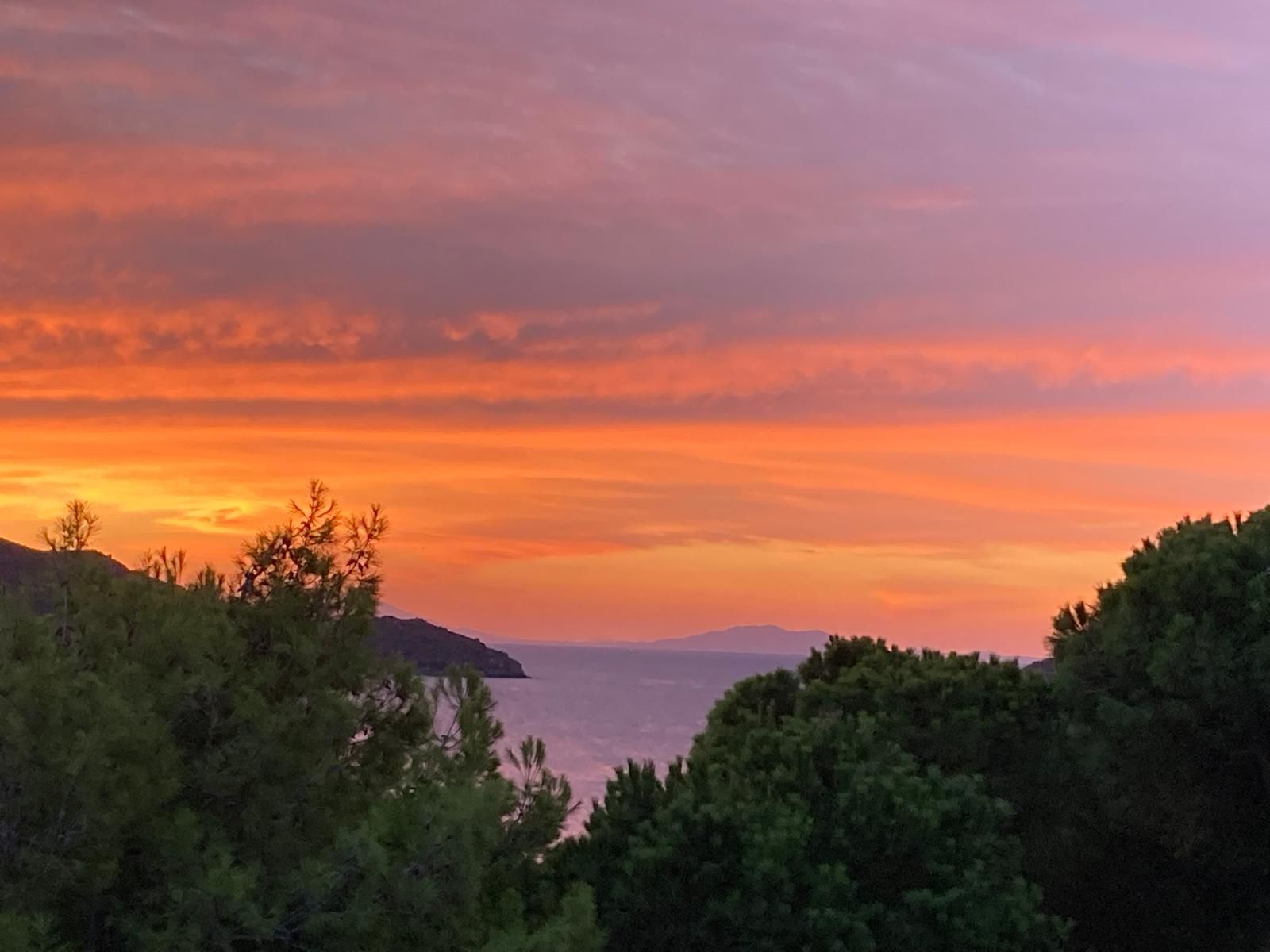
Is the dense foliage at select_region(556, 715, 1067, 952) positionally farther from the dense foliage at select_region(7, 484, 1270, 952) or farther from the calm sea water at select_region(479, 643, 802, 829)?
the calm sea water at select_region(479, 643, 802, 829)

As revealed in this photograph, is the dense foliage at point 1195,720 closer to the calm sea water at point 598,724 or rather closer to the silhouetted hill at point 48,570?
the silhouetted hill at point 48,570

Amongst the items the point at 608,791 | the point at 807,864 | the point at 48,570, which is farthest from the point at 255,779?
the point at 807,864

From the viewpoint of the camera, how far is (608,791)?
15219 millimetres

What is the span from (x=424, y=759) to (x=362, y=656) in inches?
39.8

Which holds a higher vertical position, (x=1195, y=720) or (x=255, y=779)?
(x=1195, y=720)

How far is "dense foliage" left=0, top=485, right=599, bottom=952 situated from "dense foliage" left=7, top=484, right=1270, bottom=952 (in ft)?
0.08

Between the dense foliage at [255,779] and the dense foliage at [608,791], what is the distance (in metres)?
0.02

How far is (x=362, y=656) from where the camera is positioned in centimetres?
1147

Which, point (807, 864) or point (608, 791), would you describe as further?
point (608, 791)

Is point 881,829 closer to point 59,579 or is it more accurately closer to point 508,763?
point 508,763

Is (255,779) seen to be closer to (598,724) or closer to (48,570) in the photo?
(48,570)

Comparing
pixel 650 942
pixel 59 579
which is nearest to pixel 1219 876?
pixel 650 942

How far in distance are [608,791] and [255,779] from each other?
5.48 m

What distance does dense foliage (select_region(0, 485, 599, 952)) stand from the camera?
30.0ft
